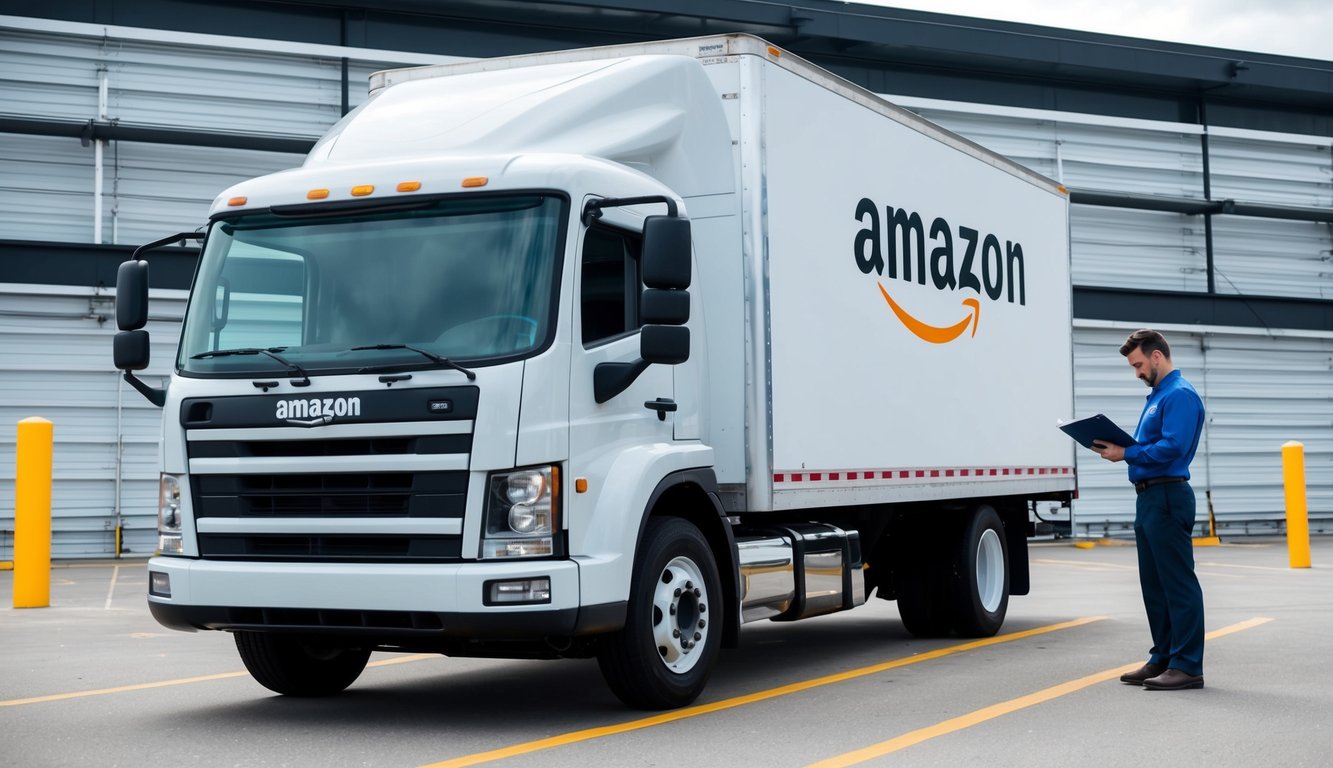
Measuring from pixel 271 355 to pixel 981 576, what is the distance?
650 cm

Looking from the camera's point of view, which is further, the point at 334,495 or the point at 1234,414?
the point at 1234,414

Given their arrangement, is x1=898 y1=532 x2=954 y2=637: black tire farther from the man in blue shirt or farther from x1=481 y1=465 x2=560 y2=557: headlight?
x1=481 y1=465 x2=560 y2=557: headlight

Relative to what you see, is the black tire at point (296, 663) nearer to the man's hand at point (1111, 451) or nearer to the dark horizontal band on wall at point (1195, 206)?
the man's hand at point (1111, 451)

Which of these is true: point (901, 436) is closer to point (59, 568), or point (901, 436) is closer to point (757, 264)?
point (757, 264)

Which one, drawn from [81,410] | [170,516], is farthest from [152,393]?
[81,410]

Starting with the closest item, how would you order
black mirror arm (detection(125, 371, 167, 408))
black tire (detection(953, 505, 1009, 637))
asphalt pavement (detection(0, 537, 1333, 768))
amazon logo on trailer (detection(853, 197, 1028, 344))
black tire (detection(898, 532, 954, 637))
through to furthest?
asphalt pavement (detection(0, 537, 1333, 768)), black mirror arm (detection(125, 371, 167, 408)), amazon logo on trailer (detection(853, 197, 1028, 344)), black tire (detection(953, 505, 1009, 637)), black tire (detection(898, 532, 954, 637))

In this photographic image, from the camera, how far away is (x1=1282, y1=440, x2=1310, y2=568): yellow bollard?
19.3 metres

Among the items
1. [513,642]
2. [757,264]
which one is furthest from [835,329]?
[513,642]

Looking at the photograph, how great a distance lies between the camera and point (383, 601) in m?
6.72

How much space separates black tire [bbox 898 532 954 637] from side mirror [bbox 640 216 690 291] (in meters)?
5.21

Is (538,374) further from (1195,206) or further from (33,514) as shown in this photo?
(1195,206)

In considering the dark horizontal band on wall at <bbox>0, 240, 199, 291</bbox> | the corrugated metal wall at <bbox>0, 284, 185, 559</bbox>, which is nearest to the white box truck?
the dark horizontal band on wall at <bbox>0, 240, 199, 291</bbox>

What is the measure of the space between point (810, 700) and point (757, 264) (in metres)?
2.38

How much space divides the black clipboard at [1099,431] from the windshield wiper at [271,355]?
3.96 m
